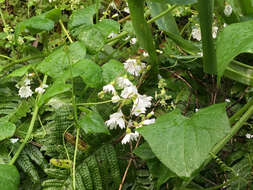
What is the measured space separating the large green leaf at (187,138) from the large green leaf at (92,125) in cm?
17

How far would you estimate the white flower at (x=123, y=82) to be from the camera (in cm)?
88

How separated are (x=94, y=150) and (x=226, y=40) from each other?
532mm

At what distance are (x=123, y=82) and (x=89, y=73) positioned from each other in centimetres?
12

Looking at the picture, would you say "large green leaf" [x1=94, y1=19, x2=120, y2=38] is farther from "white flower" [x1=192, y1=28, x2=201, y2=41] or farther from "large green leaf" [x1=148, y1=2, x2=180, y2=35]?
"white flower" [x1=192, y1=28, x2=201, y2=41]

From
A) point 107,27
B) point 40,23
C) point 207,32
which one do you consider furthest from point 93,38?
point 207,32

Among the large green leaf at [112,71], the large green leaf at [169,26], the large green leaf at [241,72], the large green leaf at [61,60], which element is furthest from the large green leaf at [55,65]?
the large green leaf at [241,72]

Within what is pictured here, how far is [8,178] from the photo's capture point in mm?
743

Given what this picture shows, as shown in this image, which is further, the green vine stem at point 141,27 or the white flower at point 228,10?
the white flower at point 228,10

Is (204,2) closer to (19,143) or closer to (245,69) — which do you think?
(245,69)

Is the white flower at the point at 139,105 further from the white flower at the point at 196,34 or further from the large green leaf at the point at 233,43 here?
the white flower at the point at 196,34

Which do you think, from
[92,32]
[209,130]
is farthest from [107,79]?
[209,130]

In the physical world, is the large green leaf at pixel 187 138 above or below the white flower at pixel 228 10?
below

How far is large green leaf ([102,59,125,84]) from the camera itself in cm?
91

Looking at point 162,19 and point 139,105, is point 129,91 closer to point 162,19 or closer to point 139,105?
point 139,105
